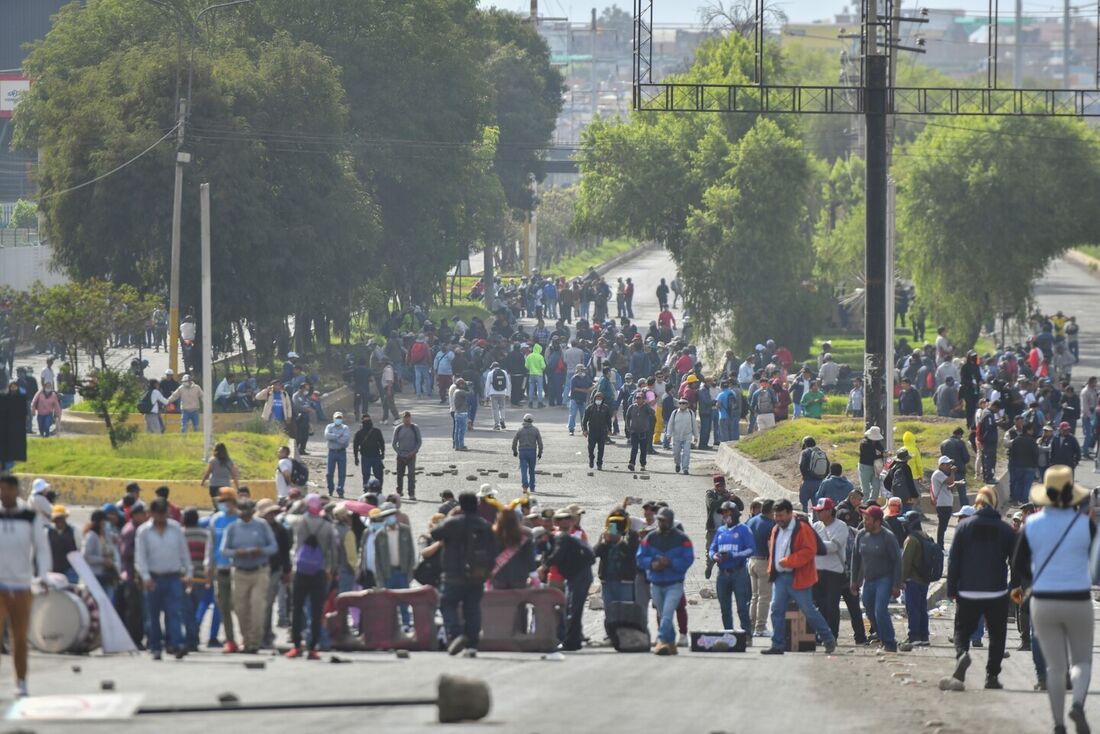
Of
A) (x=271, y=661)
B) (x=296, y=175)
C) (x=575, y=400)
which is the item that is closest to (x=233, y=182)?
(x=296, y=175)

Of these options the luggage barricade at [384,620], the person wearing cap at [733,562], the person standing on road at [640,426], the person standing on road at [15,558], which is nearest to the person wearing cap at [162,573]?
the luggage barricade at [384,620]

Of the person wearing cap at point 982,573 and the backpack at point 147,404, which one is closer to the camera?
the person wearing cap at point 982,573

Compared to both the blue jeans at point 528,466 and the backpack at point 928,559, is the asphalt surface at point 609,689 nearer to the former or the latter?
the backpack at point 928,559

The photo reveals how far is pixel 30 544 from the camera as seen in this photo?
13258mm

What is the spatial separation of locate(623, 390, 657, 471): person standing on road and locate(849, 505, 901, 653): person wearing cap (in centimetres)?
1560

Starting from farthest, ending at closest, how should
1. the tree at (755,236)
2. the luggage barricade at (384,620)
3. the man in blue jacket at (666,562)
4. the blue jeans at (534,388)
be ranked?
1. the tree at (755,236)
2. the blue jeans at (534,388)
3. the man in blue jacket at (666,562)
4. the luggage barricade at (384,620)

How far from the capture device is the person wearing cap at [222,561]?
1642cm

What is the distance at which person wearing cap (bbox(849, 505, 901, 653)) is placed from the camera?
60.6ft

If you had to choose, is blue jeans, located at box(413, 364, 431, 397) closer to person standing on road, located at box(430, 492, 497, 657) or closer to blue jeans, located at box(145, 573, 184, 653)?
person standing on road, located at box(430, 492, 497, 657)

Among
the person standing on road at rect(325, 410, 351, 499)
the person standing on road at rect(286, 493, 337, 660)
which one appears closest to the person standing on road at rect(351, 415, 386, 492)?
the person standing on road at rect(325, 410, 351, 499)

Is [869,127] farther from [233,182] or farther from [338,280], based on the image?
[338,280]

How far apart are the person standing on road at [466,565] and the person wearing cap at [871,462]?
13.9 meters

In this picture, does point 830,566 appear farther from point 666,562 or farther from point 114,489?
point 114,489

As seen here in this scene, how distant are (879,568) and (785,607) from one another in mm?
1190
